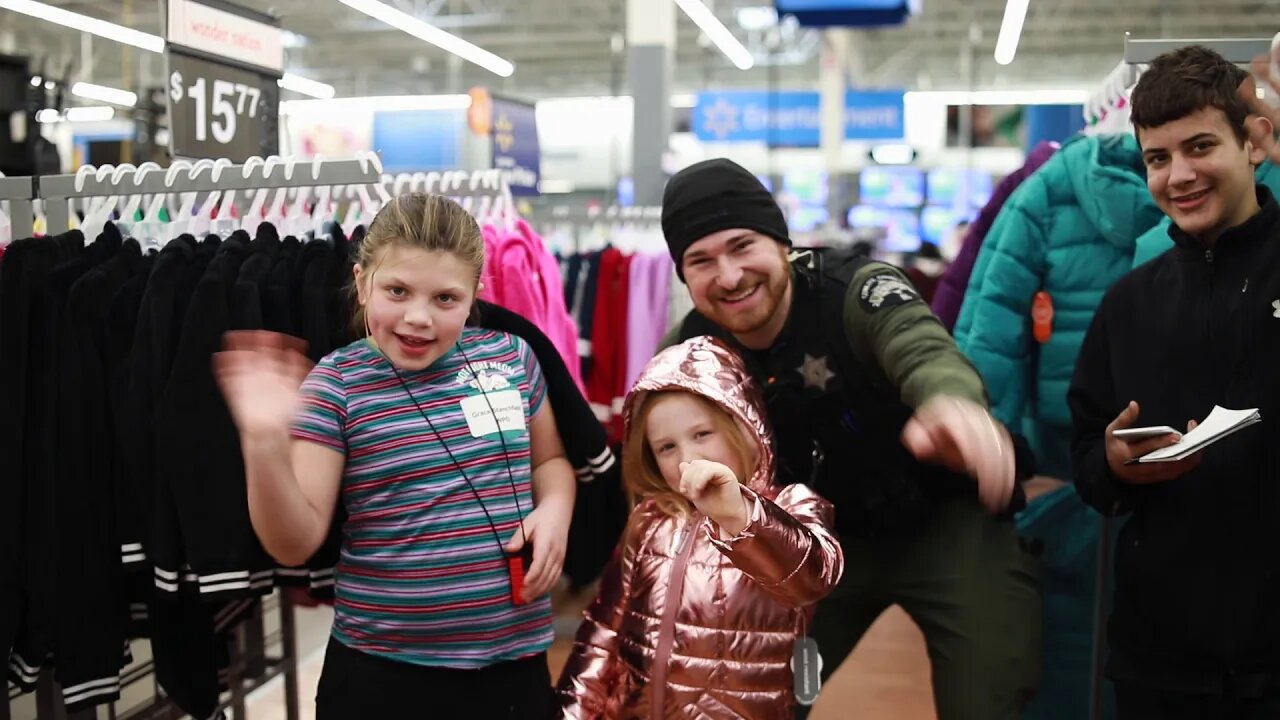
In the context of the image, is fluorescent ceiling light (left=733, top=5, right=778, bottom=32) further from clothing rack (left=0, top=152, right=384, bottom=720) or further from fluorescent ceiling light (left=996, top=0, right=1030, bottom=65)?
clothing rack (left=0, top=152, right=384, bottom=720)

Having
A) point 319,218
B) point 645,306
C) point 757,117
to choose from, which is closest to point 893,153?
point 757,117

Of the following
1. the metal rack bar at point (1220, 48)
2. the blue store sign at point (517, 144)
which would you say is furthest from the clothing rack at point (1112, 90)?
the blue store sign at point (517, 144)

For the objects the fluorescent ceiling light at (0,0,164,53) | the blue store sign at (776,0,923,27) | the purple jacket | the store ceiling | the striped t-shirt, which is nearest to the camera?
the striped t-shirt

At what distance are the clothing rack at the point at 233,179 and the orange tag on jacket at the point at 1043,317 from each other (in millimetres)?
1587

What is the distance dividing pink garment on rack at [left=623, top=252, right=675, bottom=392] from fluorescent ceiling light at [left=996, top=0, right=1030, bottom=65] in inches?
324

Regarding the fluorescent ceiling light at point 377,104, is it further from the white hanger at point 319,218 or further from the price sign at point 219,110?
the white hanger at point 319,218

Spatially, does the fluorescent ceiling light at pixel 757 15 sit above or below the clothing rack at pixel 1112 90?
above

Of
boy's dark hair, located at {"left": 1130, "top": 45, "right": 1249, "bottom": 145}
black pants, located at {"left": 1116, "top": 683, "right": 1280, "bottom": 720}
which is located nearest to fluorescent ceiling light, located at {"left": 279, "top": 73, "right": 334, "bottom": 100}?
boy's dark hair, located at {"left": 1130, "top": 45, "right": 1249, "bottom": 145}

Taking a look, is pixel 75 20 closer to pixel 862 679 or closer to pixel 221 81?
pixel 221 81

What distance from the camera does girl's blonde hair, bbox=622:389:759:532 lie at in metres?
1.87

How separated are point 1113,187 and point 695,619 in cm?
148

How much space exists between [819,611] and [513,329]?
0.83m

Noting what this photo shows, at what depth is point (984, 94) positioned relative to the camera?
1986cm

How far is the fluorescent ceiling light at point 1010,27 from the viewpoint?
11.3 m
